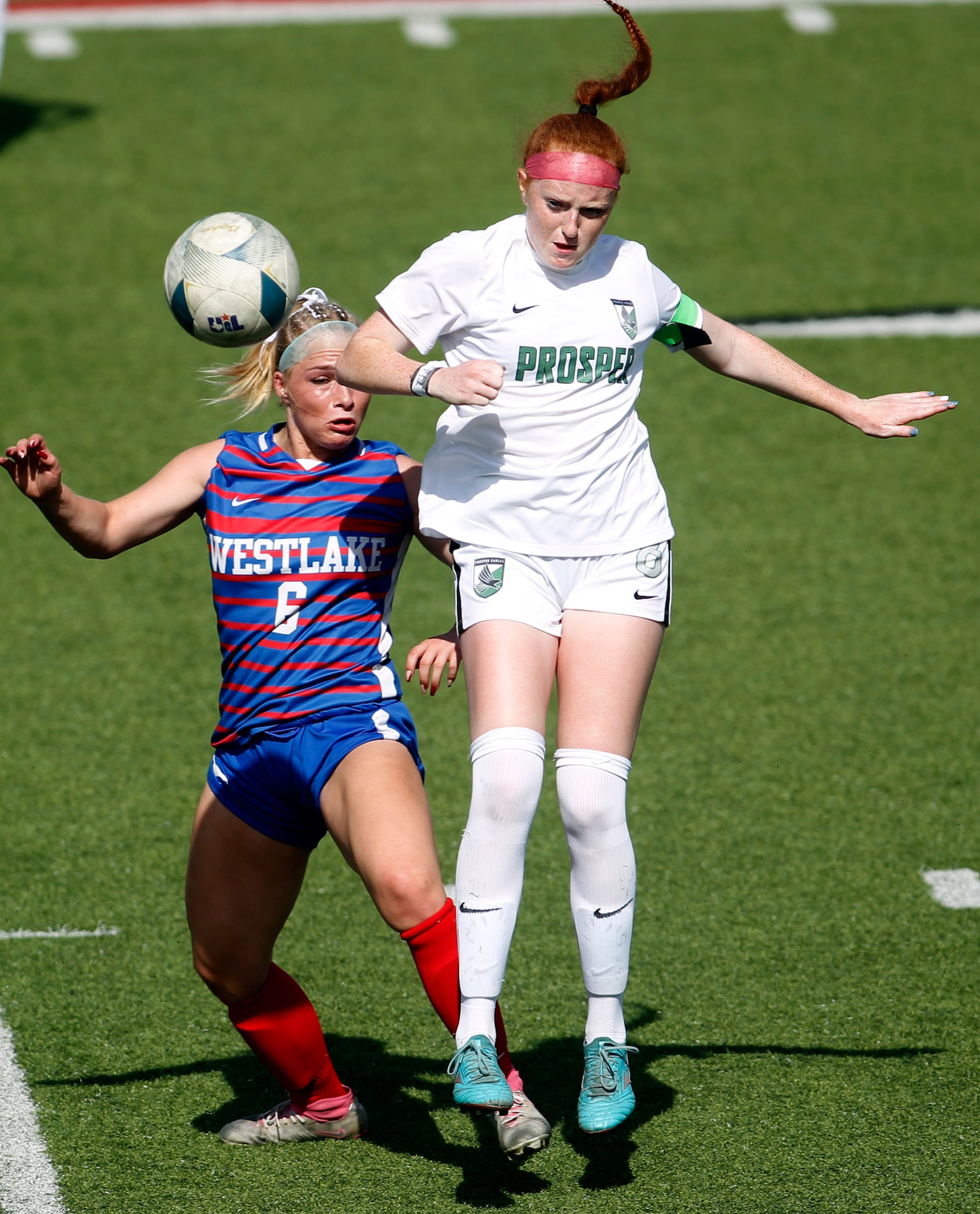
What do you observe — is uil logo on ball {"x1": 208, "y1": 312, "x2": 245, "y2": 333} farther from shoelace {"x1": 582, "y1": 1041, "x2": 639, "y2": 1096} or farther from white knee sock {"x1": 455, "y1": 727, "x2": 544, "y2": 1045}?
shoelace {"x1": 582, "y1": 1041, "x2": 639, "y2": 1096}

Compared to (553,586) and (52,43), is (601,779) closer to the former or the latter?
(553,586)

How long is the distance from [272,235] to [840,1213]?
9.65ft

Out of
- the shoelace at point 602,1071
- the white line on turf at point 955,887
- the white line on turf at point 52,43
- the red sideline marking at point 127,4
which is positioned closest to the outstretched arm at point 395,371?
the shoelace at point 602,1071

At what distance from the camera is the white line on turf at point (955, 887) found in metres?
5.63

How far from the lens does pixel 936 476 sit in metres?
9.26

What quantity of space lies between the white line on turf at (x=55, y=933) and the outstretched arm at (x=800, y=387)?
2.82 metres

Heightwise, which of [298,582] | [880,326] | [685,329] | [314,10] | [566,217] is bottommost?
[298,582]

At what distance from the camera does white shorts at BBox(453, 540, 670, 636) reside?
3.77 m

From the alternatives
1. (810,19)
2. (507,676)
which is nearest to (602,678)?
(507,676)

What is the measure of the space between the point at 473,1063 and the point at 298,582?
124 centimetres

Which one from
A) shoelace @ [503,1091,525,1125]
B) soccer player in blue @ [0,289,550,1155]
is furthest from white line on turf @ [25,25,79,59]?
shoelace @ [503,1091,525,1125]

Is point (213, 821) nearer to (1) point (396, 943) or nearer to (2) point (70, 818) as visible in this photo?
(1) point (396, 943)

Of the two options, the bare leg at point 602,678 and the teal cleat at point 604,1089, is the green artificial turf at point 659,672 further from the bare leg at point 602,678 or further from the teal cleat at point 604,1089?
the bare leg at point 602,678

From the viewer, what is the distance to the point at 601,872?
375cm
